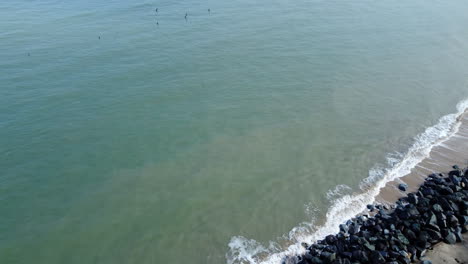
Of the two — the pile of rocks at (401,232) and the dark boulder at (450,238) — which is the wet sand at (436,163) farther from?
the dark boulder at (450,238)

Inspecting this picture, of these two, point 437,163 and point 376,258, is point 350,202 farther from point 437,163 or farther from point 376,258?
point 437,163

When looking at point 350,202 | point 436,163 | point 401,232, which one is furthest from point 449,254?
point 436,163

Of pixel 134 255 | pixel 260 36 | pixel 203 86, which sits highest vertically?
pixel 260 36

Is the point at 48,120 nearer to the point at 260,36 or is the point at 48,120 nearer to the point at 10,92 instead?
the point at 10,92

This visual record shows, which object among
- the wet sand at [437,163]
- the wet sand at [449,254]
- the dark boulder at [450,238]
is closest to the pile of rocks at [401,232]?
the dark boulder at [450,238]

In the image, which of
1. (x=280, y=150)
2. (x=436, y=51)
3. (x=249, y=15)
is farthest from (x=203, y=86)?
(x=436, y=51)
